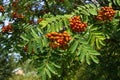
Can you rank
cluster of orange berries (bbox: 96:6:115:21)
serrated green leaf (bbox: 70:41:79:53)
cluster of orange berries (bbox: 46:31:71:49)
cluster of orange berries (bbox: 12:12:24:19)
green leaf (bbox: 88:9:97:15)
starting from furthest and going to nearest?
cluster of orange berries (bbox: 12:12:24:19), green leaf (bbox: 88:9:97:15), cluster of orange berries (bbox: 96:6:115:21), serrated green leaf (bbox: 70:41:79:53), cluster of orange berries (bbox: 46:31:71:49)

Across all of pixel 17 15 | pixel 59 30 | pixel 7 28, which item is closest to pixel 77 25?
pixel 59 30

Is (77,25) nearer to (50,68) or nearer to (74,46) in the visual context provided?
(74,46)

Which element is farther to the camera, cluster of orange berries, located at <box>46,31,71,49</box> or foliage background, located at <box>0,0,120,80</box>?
foliage background, located at <box>0,0,120,80</box>

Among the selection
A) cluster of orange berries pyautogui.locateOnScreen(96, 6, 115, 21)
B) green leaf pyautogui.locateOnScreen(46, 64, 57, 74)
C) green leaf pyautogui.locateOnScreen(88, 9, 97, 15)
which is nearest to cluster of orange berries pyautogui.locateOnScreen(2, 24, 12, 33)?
green leaf pyautogui.locateOnScreen(88, 9, 97, 15)

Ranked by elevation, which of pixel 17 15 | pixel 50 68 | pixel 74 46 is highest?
pixel 74 46

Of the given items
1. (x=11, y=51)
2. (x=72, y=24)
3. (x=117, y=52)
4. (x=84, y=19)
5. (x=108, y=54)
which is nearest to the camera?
(x=72, y=24)

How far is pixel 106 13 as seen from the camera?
4840mm

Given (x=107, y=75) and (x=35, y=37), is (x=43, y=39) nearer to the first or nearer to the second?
(x=35, y=37)

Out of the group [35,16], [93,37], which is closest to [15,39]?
[35,16]

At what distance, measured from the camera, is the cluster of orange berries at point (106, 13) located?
483cm

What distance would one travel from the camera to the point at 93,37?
4.77m

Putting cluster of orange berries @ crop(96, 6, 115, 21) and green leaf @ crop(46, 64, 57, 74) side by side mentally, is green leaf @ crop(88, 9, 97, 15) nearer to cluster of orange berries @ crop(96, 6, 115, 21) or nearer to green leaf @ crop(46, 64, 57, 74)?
cluster of orange berries @ crop(96, 6, 115, 21)

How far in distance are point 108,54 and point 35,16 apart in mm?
1698

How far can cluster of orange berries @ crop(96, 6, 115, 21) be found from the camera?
15.9 feet
